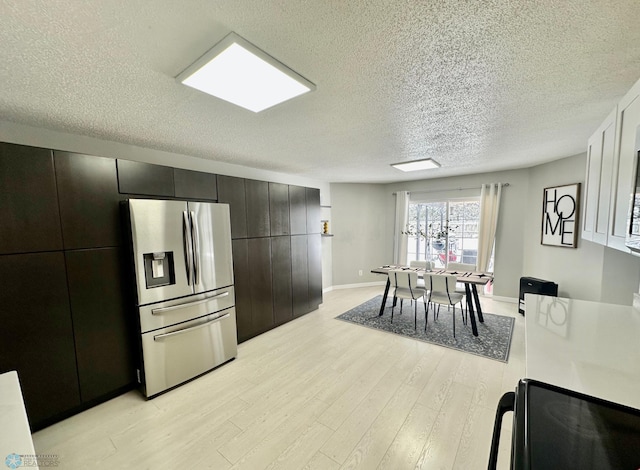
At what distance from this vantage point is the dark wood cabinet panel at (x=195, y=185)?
263 centimetres

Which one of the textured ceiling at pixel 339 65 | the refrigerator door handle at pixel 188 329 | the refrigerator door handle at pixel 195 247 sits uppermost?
the textured ceiling at pixel 339 65

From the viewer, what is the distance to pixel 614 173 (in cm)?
163

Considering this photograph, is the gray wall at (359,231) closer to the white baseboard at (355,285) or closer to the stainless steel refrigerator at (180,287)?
the white baseboard at (355,285)

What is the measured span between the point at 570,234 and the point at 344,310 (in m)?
3.55

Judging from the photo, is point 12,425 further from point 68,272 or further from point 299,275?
point 299,275

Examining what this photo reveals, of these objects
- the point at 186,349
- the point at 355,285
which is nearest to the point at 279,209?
the point at 186,349

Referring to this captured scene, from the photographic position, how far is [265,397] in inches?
89.8

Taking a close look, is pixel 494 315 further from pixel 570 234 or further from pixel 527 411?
pixel 527 411

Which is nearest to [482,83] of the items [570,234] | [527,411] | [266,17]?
[266,17]

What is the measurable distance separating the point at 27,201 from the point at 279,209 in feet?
8.12

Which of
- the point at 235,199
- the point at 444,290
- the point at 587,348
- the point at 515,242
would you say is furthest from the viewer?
the point at 515,242

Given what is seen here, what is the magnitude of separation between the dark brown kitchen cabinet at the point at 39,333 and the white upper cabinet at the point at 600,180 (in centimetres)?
416

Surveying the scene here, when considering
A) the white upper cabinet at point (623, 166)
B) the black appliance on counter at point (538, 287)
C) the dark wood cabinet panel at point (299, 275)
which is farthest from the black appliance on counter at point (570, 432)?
the black appliance on counter at point (538, 287)

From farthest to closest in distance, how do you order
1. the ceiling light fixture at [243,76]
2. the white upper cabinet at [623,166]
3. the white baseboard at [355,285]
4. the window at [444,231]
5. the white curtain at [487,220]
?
the white baseboard at [355,285]
the window at [444,231]
the white curtain at [487,220]
the white upper cabinet at [623,166]
the ceiling light fixture at [243,76]
